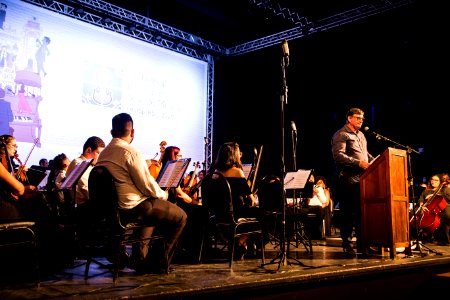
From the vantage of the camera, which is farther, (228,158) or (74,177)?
(228,158)

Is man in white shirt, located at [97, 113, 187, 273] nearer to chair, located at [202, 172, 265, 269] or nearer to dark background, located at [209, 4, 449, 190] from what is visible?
chair, located at [202, 172, 265, 269]

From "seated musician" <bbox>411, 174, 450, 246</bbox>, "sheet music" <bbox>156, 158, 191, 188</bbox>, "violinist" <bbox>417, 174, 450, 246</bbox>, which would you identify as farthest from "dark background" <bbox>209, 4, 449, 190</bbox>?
"sheet music" <bbox>156, 158, 191, 188</bbox>

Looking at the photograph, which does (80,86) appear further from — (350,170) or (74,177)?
(350,170)

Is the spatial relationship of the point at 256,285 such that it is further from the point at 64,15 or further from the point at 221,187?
the point at 64,15

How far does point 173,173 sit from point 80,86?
5.19m

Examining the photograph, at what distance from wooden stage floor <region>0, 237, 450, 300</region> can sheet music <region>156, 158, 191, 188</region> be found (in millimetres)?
829

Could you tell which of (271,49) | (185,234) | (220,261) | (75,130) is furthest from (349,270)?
(271,49)

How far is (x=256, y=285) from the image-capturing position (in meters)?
3.22

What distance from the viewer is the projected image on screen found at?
24.7 ft

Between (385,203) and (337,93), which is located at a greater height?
(337,93)

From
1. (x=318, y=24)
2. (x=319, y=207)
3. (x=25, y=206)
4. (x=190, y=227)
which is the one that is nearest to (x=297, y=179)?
(x=190, y=227)

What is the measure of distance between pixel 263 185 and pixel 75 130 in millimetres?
4726

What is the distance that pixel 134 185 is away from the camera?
3.55 m

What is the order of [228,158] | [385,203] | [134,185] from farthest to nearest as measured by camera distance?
[385,203]
[228,158]
[134,185]
